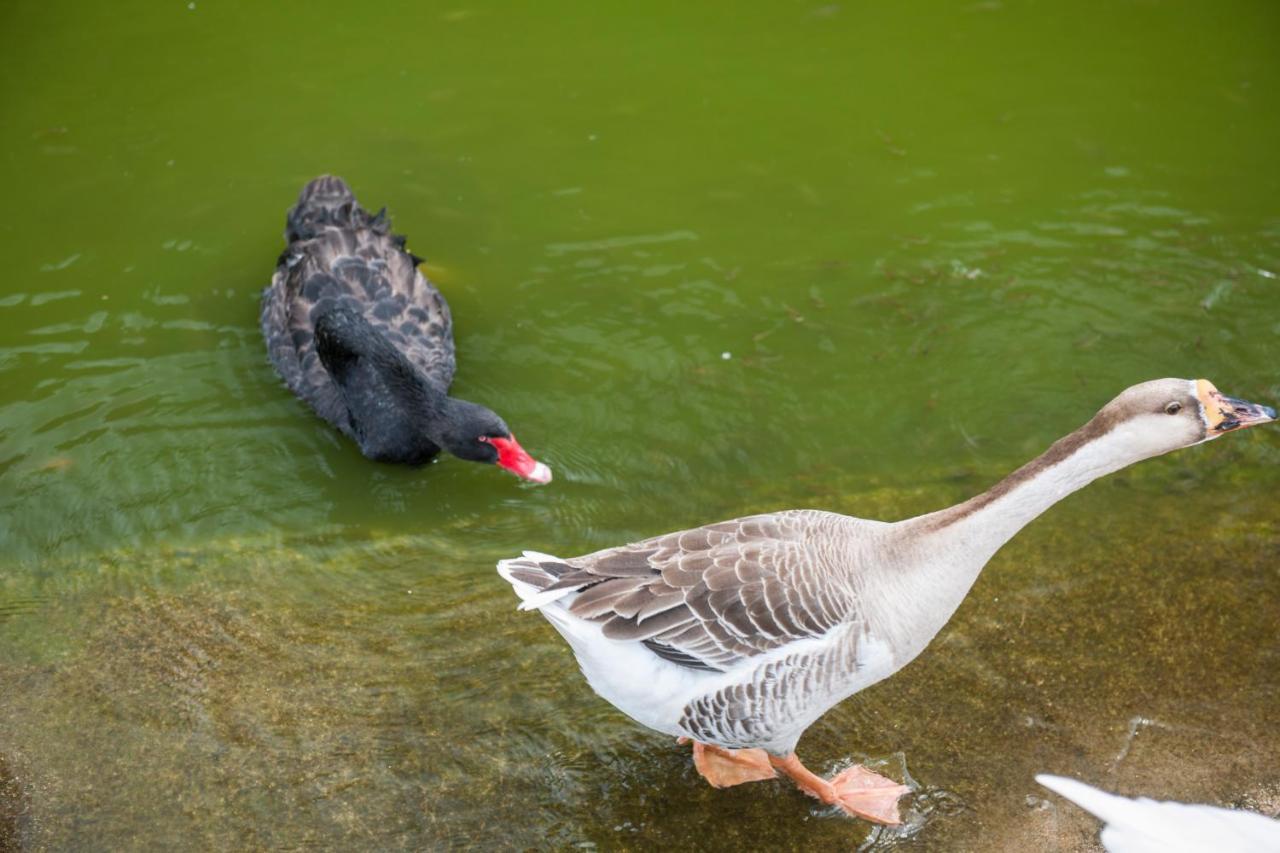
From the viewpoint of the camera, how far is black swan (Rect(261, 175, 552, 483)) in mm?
5543

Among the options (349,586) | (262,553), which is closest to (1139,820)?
(349,586)

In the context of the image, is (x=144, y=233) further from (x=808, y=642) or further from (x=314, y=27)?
(x=808, y=642)

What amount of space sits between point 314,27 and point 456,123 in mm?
1495

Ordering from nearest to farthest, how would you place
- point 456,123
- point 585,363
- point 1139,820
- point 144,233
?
point 1139,820, point 585,363, point 144,233, point 456,123

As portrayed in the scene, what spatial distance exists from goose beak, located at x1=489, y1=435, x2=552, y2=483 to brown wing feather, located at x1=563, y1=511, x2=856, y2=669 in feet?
4.11

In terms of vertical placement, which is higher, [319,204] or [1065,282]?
[319,204]

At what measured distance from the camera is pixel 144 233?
688 cm

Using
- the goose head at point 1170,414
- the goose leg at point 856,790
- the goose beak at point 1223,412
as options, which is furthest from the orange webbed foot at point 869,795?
the goose beak at point 1223,412

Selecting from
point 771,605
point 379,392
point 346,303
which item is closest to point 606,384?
point 379,392

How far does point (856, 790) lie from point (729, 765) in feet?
1.53

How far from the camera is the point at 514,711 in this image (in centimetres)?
456

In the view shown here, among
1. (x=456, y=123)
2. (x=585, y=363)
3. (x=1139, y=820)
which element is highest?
(x=456, y=123)

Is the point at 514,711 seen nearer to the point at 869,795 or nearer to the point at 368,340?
the point at 869,795

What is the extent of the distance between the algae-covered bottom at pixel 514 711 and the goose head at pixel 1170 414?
4.56 ft
